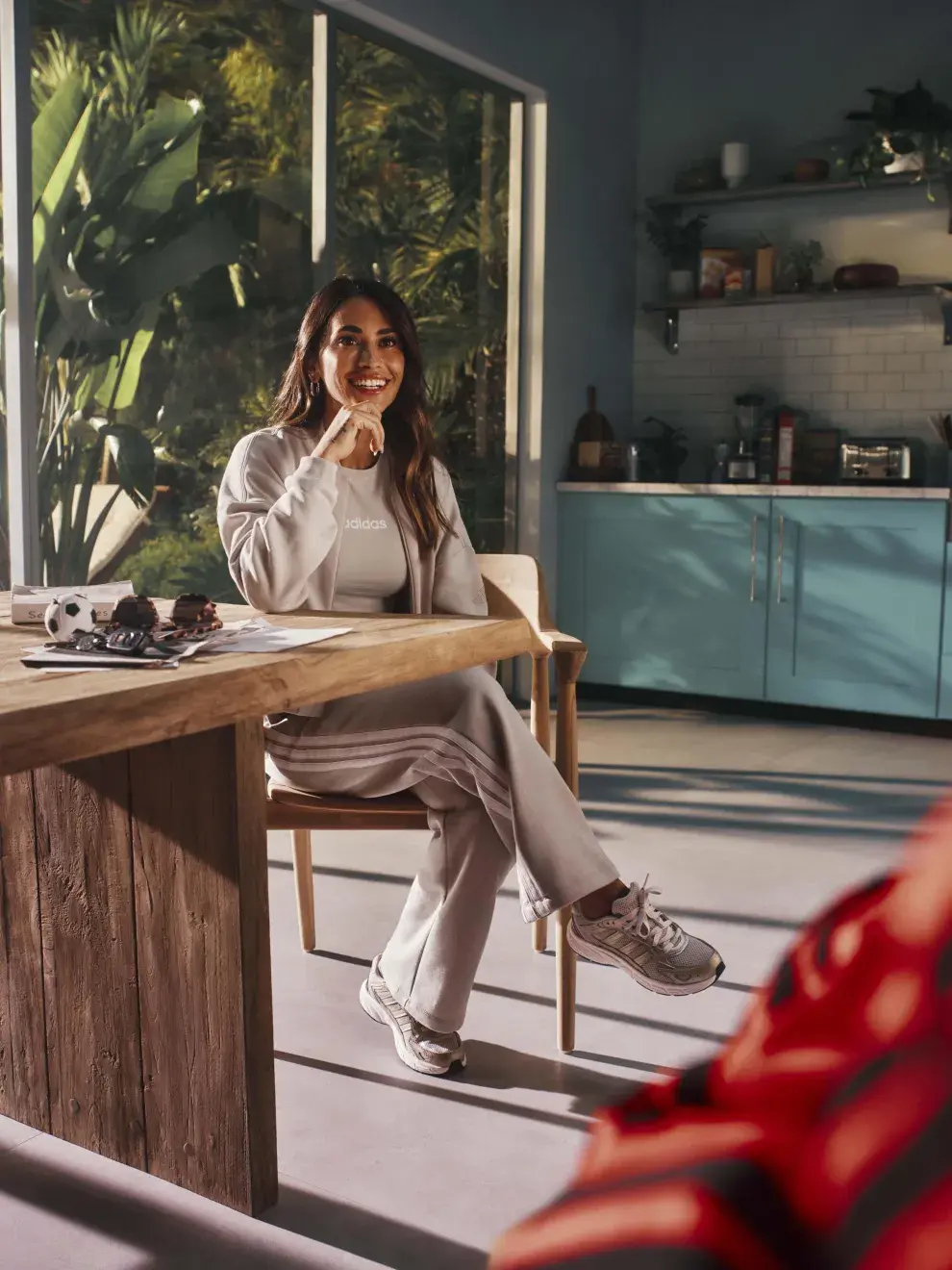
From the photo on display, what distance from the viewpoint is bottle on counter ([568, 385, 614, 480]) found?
18.0 ft

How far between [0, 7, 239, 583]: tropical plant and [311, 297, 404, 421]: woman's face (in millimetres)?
1525

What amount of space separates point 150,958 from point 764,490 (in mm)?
3698

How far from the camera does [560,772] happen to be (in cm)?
213

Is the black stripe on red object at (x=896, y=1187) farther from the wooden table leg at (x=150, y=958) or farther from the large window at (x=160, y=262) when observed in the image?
the large window at (x=160, y=262)

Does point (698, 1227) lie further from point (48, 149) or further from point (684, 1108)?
point (48, 149)

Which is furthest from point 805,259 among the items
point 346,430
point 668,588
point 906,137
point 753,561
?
point 346,430

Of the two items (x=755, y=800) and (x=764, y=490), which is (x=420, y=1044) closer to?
(x=755, y=800)

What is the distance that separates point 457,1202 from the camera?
1610 mm

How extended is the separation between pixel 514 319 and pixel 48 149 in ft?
7.75

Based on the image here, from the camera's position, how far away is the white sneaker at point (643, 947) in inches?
73.7

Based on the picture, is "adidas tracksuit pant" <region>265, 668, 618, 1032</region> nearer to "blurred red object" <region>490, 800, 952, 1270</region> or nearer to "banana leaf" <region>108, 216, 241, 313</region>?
"blurred red object" <region>490, 800, 952, 1270</region>

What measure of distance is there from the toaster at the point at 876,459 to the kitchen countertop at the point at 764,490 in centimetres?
21

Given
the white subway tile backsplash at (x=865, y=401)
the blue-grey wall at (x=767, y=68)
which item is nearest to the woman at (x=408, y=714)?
the white subway tile backsplash at (x=865, y=401)

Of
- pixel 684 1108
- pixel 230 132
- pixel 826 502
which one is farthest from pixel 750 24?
pixel 684 1108
